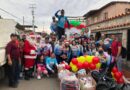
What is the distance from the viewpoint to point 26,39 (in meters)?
12.5

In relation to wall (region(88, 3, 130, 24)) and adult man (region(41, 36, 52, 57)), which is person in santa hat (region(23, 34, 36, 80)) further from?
wall (region(88, 3, 130, 24))

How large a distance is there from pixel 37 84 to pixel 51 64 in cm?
170

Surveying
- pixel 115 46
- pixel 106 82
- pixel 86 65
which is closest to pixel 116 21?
pixel 115 46

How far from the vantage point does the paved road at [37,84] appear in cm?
1077

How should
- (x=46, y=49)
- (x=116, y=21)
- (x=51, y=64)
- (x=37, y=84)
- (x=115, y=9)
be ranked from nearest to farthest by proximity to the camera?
1. (x=37, y=84)
2. (x=51, y=64)
3. (x=46, y=49)
4. (x=116, y=21)
5. (x=115, y=9)

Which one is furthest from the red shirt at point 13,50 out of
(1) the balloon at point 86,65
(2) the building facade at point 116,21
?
(2) the building facade at point 116,21

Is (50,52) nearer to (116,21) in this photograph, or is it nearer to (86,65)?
(86,65)

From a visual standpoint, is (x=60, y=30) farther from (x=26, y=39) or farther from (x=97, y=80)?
(x=97, y=80)

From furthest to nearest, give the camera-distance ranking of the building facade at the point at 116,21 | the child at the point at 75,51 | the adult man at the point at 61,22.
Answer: the building facade at the point at 116,21, the adult man at the point at 61,22, the child at the point at 75,51

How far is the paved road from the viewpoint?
1077cm

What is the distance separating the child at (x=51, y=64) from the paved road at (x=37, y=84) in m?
0.56

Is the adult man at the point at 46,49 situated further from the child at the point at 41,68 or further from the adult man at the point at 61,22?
the adult man at the point at 61,22

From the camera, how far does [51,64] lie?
42.5 feet

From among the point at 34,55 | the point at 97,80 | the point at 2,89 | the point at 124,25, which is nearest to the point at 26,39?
the point at 34,55
